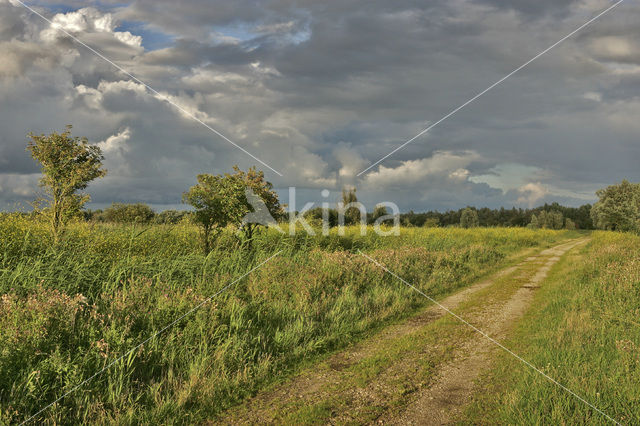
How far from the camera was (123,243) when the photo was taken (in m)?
11.9

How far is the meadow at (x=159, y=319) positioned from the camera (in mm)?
5055

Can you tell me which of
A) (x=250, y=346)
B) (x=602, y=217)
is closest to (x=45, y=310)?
(x=250, y=346)

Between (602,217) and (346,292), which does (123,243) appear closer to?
(346,292)

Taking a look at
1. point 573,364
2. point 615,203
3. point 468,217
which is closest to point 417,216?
point 468,217

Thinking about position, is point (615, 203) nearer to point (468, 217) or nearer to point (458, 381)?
point (468, 217)

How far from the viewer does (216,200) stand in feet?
42.1

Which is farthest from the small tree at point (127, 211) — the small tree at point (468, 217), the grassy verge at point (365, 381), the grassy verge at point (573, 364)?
the small tree at point (468, 217)

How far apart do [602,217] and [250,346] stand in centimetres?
6742

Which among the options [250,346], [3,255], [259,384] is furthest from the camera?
[3,255]

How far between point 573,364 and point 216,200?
10.2 m

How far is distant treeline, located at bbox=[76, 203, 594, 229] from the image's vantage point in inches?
812

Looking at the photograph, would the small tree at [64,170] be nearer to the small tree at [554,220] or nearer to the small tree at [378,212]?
the small tree at [378,212]

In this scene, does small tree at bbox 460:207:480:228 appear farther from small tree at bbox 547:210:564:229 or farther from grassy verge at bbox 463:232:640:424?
grassy verge at bbox 463:232:640:424

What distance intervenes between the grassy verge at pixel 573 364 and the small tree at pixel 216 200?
875cm
